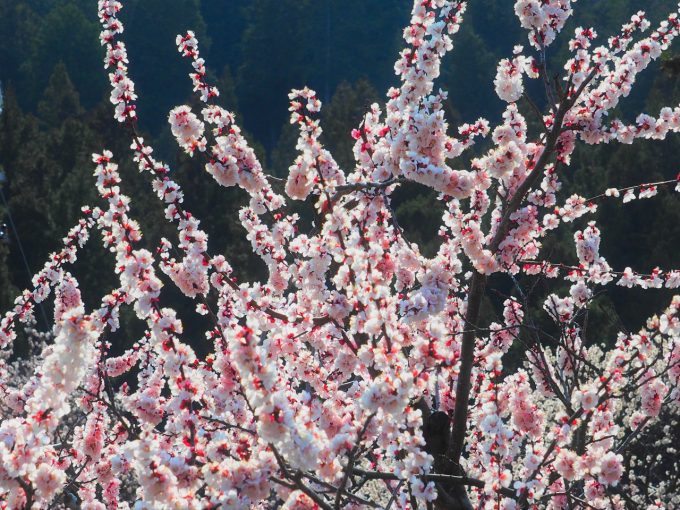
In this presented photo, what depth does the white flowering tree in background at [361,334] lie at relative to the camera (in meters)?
3.86

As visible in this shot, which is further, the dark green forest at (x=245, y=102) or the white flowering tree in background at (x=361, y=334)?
the dark green forest at (x=245, y=102)

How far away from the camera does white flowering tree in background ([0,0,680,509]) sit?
3.86m

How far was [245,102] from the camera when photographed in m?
55.8


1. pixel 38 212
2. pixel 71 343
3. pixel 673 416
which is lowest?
pixel 71 343

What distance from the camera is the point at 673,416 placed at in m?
12.5

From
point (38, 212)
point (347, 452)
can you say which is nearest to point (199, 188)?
point (38, 212)

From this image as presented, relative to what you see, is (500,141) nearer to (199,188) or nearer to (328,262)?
(328,262)

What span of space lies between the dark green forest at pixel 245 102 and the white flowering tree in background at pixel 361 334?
1.80 metres

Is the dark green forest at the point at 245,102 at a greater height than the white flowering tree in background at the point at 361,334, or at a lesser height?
greater

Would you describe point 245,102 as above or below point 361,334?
above

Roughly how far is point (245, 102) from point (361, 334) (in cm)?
5176

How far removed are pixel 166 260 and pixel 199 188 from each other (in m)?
21.4

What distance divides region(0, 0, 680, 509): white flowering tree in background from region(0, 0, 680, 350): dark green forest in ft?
5.92

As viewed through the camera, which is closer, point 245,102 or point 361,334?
point 361,334
